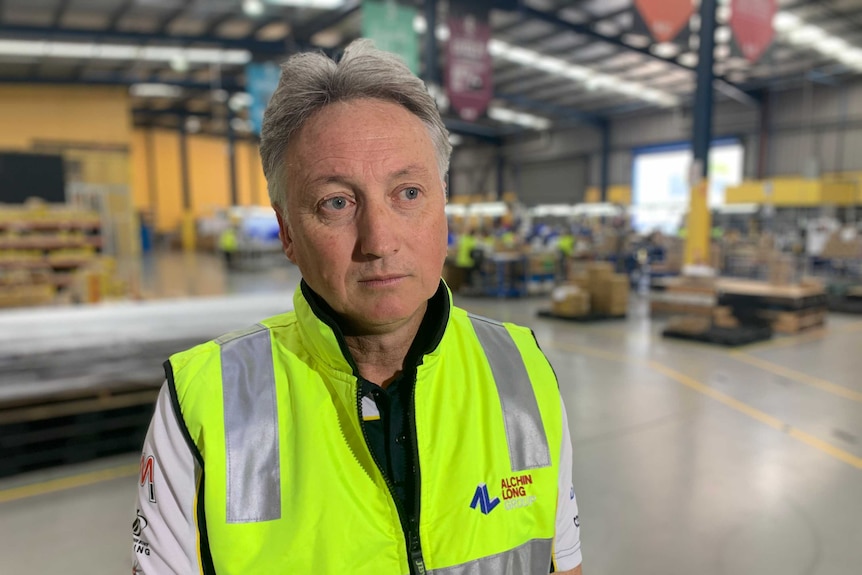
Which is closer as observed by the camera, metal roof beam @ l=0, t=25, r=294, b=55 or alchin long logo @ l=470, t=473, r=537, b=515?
alchin long logo @ l=470, t=473, r=537, b=515

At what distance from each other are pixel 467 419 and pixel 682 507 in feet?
10.1

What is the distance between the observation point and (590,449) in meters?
4.43

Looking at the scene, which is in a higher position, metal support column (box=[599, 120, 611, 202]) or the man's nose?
metal support column (box=[599, 120, 611, 202])

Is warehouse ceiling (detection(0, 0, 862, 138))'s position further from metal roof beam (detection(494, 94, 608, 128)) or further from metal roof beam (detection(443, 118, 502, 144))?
metal roof beam (detection(443, 118, 502, 144))

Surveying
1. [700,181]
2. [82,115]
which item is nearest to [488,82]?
[700,181]

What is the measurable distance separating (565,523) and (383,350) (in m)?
0.58

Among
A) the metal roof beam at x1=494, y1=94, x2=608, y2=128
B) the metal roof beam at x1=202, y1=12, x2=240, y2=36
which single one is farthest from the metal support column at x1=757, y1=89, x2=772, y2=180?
the metal roof beam at x1=202, y1=12, x2=240, y2=36

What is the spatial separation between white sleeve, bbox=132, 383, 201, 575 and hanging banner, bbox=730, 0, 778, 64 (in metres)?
9.45

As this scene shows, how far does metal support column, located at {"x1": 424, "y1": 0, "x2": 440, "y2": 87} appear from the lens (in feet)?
35.0

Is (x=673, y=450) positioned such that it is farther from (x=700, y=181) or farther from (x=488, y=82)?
(x=488, y=82)

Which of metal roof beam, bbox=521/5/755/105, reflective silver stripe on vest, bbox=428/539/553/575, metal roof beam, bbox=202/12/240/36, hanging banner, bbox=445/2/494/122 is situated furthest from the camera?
metal roof beam, bbox=202/12/240/36

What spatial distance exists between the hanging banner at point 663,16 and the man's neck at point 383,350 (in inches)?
300

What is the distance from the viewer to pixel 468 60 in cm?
973

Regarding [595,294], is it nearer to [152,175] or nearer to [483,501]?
[483,501]
